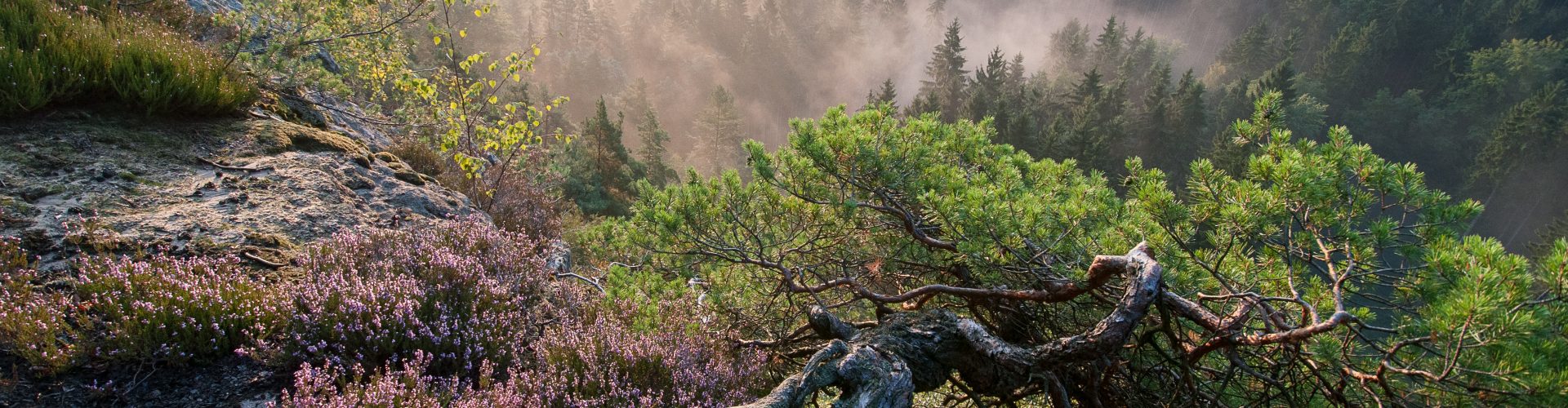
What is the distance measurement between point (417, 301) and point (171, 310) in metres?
0.89

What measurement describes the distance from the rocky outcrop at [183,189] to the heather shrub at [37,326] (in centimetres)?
38

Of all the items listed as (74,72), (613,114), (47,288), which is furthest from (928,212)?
(613,114)

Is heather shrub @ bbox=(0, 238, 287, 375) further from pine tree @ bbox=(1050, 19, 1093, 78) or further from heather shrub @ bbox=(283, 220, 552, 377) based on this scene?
pine tree @ bbox=(1050, 19, 1093, 78)

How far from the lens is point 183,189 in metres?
3.76

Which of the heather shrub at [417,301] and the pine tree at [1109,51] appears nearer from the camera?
the heather shrub at [417,301]

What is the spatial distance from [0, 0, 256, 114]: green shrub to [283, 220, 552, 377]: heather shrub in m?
2.15

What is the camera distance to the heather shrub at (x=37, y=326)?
A: 2.16 m

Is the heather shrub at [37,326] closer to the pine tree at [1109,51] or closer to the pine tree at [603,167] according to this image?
the pine tree at [603,167]

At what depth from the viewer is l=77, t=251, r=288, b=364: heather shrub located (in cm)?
235

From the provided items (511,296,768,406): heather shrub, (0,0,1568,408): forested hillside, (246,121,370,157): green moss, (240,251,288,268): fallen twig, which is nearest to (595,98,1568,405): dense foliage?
(0,0,1568,408): forested hillside

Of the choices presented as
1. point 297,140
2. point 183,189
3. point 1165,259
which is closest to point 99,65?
point 297,140

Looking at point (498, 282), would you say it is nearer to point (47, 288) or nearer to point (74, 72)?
point (47, 288)

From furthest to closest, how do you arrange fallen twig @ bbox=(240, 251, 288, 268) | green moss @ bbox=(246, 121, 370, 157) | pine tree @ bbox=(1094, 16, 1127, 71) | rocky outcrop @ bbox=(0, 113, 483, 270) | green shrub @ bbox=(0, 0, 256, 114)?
pine tree @ bbox=(1094, 16, 1127, 71), green moss @ bbox=(246, 121, 370, 157), green shrub @ bbox=(0, 0, 256, 114), fallen twig @ bbox=(240, 251, 288, 268), rocky outcrop @ bbox=(0, 113, 483, 270)

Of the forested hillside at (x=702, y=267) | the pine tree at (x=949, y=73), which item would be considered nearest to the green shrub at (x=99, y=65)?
the forested hillside at (x=702, y=267)
